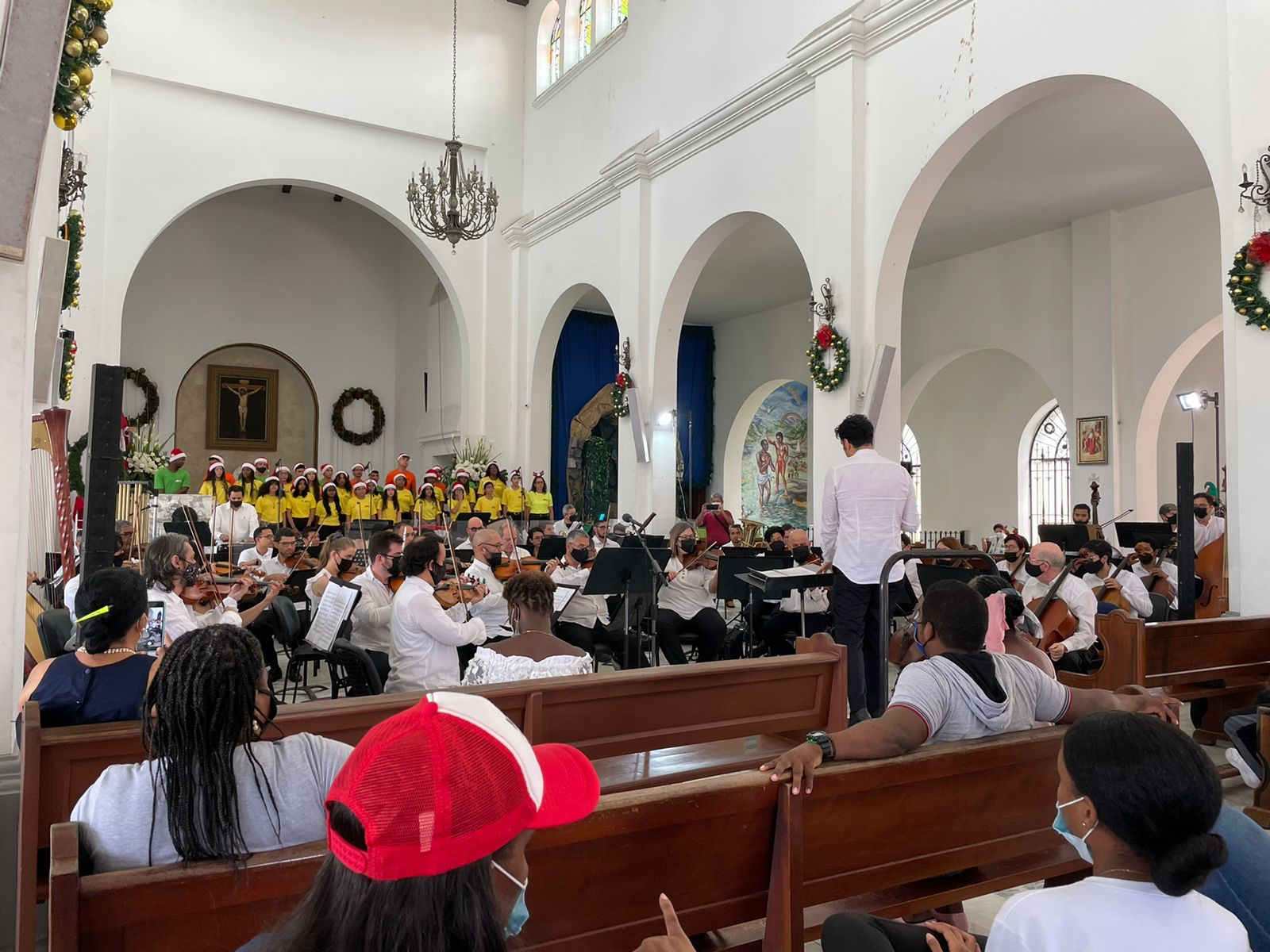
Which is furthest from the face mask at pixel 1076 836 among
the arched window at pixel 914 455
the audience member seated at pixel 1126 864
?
the arched window at pixel 914 455

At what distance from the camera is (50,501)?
271 inches

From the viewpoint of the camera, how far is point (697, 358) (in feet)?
62.6

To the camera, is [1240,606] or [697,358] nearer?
[1240,606]

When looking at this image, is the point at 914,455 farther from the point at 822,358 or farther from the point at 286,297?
the point at 286,297

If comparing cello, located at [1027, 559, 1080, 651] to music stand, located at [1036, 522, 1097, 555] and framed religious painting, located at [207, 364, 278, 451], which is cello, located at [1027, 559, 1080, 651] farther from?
framed religious painting, located at [207, 364, 278, 451]

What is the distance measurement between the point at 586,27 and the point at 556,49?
37.6 inches

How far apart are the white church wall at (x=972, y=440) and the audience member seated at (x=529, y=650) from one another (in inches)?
536

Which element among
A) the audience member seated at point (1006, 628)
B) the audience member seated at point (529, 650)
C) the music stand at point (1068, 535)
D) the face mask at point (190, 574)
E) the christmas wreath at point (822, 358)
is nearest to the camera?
the audience member seated at point (1006, 628)

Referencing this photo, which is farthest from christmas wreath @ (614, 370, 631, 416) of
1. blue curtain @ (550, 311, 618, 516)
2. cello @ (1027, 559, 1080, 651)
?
cello @ (1027, 559, 1080, 651)

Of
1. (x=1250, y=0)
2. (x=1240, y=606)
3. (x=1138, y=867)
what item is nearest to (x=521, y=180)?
(x=1250, y=0)

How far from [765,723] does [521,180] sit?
42.5ft

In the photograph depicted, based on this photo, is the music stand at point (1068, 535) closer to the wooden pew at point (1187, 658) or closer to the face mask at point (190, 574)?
the wooden pew at point (1187, 658)

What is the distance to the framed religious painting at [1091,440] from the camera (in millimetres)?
11445

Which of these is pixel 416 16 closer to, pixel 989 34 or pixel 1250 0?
pixel 989 34
